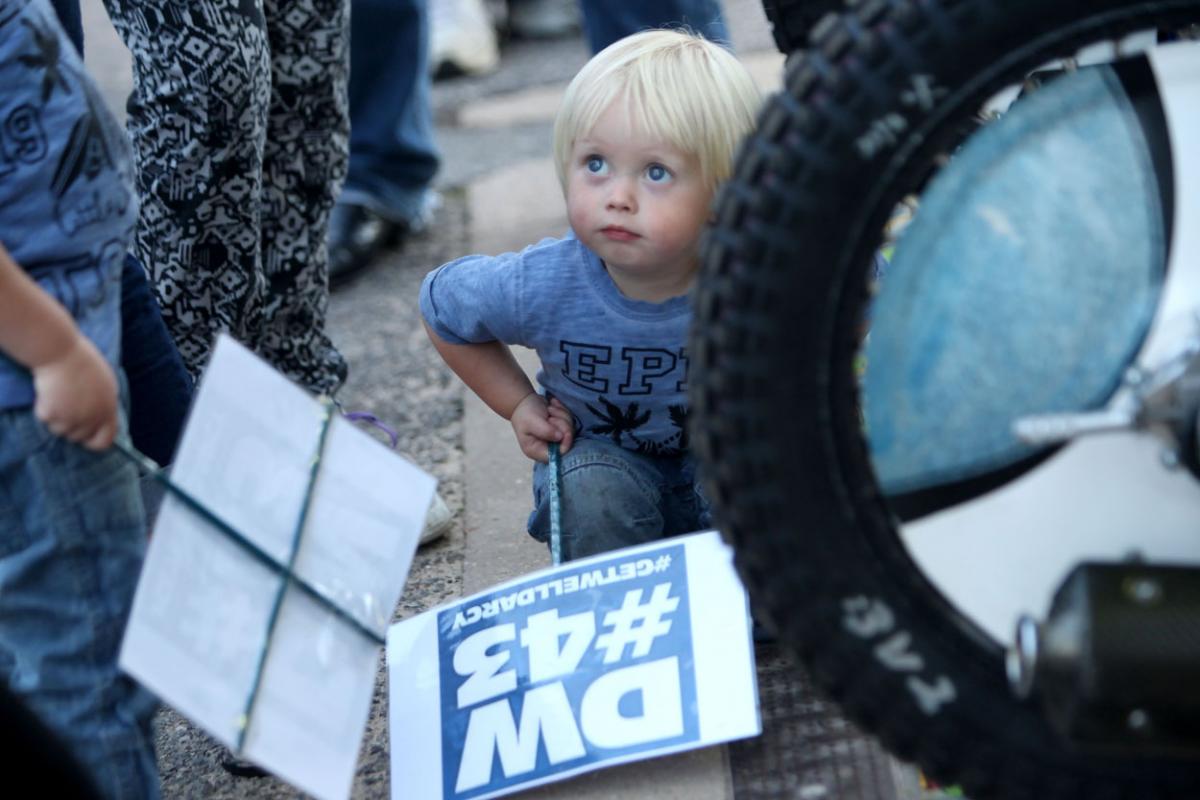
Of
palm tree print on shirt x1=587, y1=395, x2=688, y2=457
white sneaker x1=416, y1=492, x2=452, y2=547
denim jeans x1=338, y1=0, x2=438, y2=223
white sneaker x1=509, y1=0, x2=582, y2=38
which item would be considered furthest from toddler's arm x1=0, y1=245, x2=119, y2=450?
white sneaker x1=509, y1=0, x2=582, y2=38

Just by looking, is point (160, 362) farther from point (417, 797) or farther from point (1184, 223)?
point (1184, 223)

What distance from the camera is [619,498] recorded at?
Answer: 1978mm

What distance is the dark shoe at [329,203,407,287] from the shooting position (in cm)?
338

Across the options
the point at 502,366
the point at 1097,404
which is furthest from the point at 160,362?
the point at 1097,404

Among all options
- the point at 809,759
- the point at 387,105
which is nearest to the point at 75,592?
the point at 809,759

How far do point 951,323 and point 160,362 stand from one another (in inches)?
36.6

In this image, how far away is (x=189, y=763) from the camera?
1853 mm

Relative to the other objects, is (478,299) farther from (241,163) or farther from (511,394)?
(241,163)

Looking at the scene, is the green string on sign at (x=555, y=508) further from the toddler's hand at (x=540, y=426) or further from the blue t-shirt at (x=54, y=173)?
the blue t-shirt at (x=54, y=173)

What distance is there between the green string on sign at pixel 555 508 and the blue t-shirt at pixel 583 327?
73 millimetres

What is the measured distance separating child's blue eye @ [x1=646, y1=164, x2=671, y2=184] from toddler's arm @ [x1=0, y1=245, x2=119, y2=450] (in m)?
0.72

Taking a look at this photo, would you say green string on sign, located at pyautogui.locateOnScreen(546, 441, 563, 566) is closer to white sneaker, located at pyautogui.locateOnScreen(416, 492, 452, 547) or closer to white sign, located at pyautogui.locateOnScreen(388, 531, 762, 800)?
white sign, located at pyautogui.locateOnScreen(388, 531, 762, 800)

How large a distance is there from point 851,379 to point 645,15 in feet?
6.38

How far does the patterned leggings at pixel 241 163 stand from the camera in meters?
2.01
